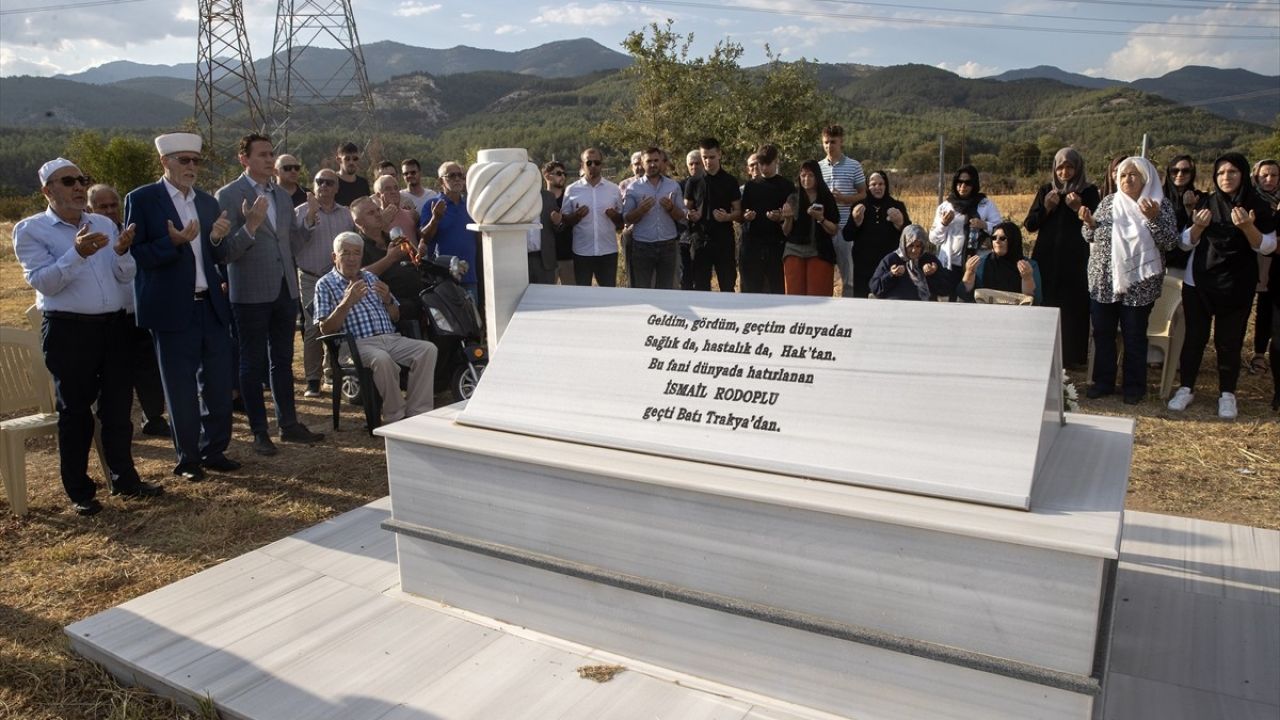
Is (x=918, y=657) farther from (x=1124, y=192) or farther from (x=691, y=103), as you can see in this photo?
(x=691, y=103)

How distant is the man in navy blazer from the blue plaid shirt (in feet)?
1.95

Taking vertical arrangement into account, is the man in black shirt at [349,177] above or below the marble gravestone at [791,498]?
above

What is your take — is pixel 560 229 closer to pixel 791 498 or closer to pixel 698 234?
pixel 698 234

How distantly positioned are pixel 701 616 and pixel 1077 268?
5.47m

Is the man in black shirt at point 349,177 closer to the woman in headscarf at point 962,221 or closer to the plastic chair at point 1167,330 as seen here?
the woman in headscarf at point 962,221

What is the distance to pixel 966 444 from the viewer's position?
7.82 feet

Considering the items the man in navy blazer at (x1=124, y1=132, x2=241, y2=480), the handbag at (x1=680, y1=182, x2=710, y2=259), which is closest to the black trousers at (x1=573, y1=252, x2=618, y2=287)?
the handbag at (x1=680, y1=182, x2=710, y2=259)

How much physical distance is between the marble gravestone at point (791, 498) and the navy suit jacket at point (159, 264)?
2141mm

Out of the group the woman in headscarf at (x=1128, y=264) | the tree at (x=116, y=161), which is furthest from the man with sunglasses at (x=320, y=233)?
the tree at (x=116, y=161)

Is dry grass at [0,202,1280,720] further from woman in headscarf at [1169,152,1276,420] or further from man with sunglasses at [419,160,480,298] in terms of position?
man with sunglasses at [419,160,480,298]

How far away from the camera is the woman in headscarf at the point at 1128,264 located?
583 cm

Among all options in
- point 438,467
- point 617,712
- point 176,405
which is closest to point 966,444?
point 617,712

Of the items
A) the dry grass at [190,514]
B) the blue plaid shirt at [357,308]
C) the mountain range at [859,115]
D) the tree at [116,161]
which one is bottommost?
the dry grass at [190,514]

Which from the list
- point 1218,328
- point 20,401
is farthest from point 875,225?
point 20,401
